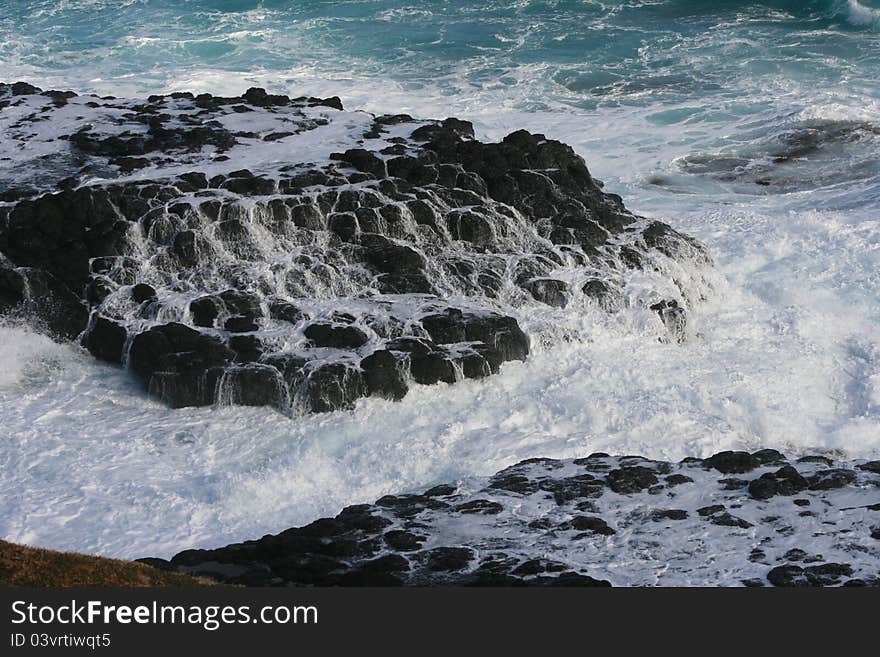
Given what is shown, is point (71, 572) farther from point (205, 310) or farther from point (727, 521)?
point (205, 310)

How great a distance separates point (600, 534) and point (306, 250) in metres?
12.1

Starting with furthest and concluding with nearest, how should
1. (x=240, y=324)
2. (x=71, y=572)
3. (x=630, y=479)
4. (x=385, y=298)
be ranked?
(x=385, y=298) < (x=240, y=324) < (x=630, y=479) < (x=71, y=572)

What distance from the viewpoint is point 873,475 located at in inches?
886

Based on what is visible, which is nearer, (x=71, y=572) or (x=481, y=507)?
(x=71, y=572)

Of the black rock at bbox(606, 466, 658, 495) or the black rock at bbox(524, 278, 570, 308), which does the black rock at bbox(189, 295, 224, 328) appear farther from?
the black rock at bbox(606, 466, 658, 495)

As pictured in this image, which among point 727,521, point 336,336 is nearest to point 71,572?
point 727,521

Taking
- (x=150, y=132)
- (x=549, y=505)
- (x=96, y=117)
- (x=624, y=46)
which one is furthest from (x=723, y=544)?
(x=624, y=46)

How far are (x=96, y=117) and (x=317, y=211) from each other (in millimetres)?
10186

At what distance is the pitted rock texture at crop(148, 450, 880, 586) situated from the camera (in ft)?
62.8

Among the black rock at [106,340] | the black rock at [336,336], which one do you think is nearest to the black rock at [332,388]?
the black rock at [336,336]

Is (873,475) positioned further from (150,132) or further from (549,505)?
(150,132)

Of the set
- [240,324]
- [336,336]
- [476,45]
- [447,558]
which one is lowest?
[447,558]

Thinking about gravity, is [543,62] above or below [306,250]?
below

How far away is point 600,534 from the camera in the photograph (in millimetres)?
20734
